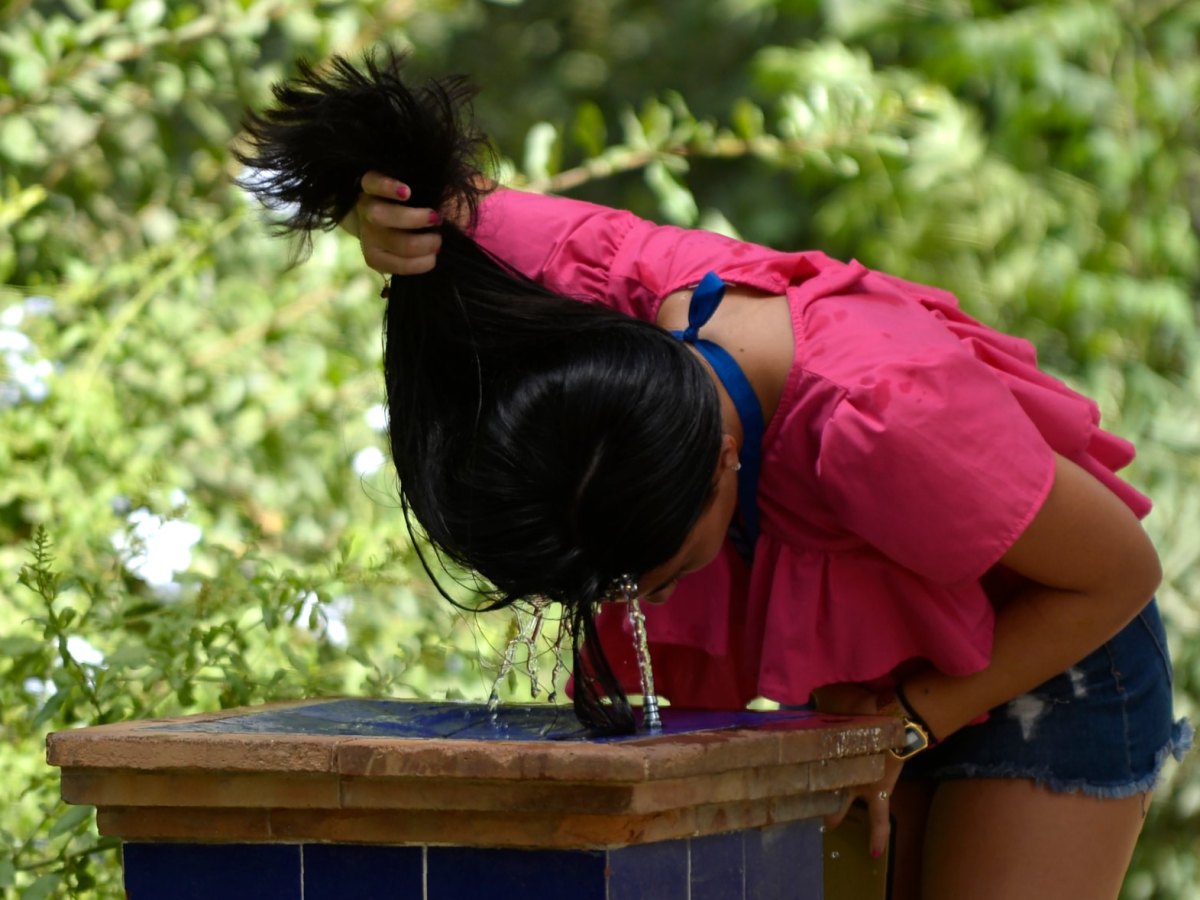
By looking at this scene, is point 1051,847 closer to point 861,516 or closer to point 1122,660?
point 1122,660

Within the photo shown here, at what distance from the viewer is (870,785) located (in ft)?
5.22

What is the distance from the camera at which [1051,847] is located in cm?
169

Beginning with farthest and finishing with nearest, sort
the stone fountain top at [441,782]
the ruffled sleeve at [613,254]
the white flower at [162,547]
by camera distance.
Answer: the white flower at [162,547], the ruffled sleeve at [613,254], the stone fountain top at [441,782]

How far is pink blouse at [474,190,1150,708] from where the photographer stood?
146 cm

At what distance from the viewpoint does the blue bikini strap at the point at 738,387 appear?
1.55 m

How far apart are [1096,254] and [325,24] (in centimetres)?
195

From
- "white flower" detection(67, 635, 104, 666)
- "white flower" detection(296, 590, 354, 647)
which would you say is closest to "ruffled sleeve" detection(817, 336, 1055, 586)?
"white flower" detection(296, 590, 354, 647)

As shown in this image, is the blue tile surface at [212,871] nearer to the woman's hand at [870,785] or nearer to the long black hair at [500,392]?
the long black hair at [500,392]

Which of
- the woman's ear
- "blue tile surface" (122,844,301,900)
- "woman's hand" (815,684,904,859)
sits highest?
the woman's ear

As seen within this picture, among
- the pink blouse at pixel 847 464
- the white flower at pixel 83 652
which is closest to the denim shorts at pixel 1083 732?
the pink blouse at pixel 847 464

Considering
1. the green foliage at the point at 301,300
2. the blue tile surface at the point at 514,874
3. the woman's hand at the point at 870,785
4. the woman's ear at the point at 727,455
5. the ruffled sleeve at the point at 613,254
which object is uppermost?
the ruffled sleeve at the point at 613,254

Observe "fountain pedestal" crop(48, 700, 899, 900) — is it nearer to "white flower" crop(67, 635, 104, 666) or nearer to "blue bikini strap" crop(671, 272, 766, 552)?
"blue bikini strap" crop(671, 272, 766, 552)

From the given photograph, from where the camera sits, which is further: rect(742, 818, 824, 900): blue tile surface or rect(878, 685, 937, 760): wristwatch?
rect(878, 685, 937, 760): wristwatch

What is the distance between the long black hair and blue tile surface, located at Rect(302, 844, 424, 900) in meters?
0.25
